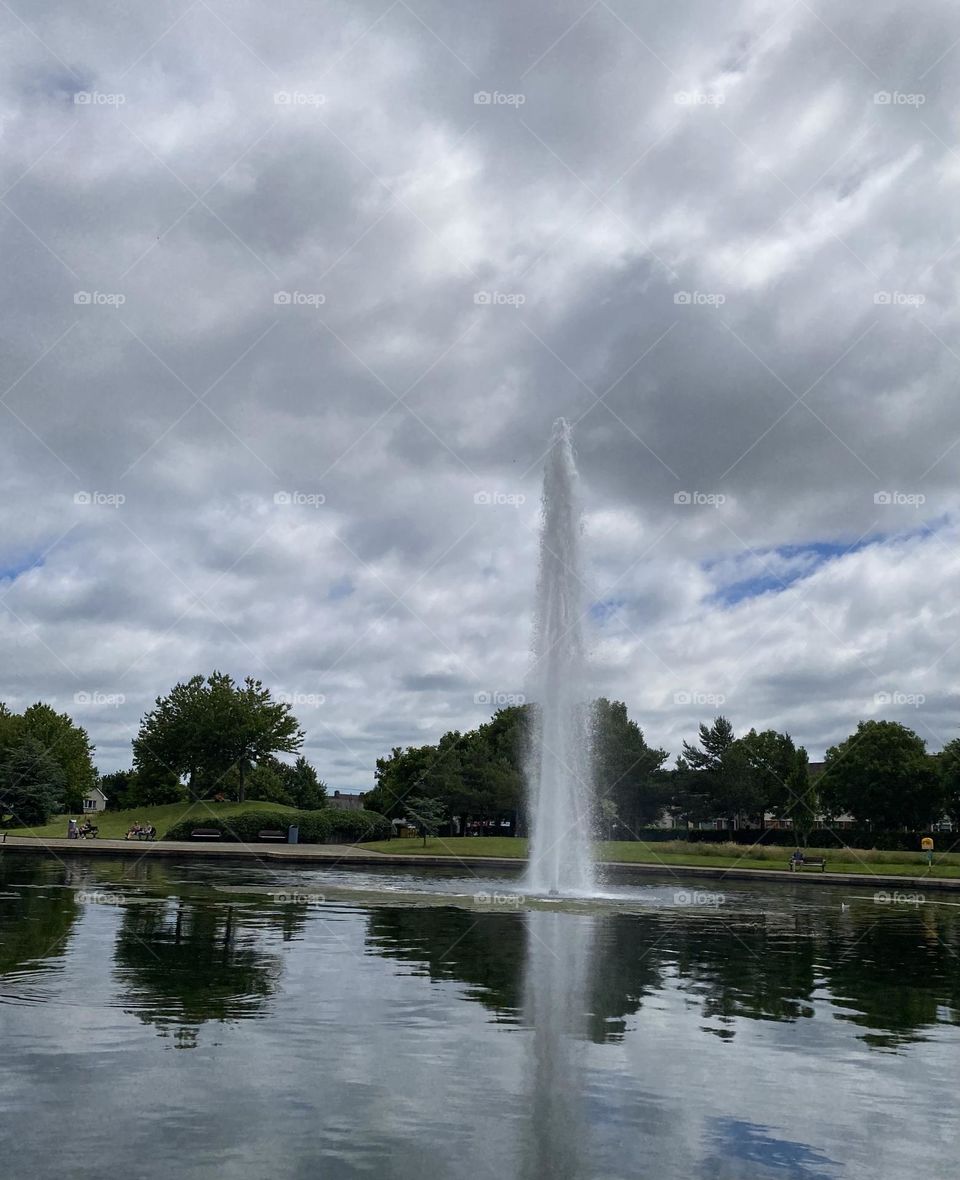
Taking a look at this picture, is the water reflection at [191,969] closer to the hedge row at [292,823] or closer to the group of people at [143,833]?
the hedge row at [292,823]

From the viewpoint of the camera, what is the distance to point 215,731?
10088cm

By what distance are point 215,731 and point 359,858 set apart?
4369cm

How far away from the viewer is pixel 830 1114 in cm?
1125

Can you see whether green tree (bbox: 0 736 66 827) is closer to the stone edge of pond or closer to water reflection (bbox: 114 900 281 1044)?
the stone edge of pond

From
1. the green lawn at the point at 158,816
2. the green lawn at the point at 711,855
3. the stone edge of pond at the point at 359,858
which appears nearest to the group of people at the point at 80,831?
the green lawn at the point at 158,816

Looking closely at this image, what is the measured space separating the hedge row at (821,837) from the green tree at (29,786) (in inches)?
1975

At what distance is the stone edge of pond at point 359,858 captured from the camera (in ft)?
176

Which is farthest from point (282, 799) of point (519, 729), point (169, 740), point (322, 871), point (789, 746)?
point (322, 871)

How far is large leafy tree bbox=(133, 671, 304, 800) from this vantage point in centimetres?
10125

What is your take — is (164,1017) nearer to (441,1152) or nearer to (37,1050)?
(37,1050)

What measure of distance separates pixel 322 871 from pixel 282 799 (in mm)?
71192

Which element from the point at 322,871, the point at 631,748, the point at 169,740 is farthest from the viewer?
the point at 631,748

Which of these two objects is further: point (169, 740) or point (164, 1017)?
point (169, 740)

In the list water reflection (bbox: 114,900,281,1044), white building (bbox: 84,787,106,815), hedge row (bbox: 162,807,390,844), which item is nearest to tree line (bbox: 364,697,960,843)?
hedge row (bbox: 162,807,390,844)
